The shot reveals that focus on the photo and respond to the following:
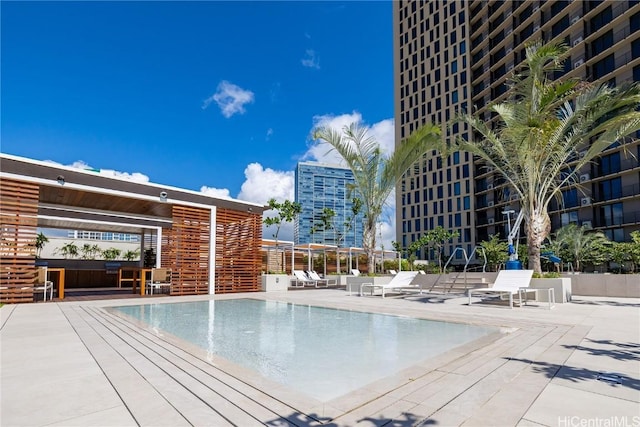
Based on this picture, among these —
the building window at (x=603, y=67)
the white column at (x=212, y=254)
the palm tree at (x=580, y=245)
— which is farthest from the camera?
the building window at (x=603, y=67)

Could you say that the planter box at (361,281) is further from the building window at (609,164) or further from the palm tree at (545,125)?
the building window at (609,164)

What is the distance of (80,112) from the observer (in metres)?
20.9

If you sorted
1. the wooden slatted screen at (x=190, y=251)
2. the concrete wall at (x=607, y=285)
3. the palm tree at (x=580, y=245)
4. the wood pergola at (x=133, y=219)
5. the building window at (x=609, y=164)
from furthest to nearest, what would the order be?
the building window at (x=609, y=164) → the palm tree at (x=580, y=245) → the wooden slatted screen at (x=190, y=251) → the concrete wall at (x=607, y=285) → the wood pergola at (x=133, y=219)

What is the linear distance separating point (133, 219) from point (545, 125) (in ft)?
53.5

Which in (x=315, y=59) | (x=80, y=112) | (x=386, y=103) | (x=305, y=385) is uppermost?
(x=386, y=103)

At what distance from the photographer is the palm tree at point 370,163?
540 inches

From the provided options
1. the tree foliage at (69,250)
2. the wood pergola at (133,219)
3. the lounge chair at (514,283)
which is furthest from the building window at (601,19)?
the tree foliage at (69,250)

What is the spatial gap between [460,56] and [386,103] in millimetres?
11461

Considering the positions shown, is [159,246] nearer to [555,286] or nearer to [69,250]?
[69,250]

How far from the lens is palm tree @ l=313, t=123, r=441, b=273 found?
13.7 meters

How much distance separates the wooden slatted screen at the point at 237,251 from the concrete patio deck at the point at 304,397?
9.27 metres

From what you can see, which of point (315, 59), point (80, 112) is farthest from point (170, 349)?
point (315, 59)

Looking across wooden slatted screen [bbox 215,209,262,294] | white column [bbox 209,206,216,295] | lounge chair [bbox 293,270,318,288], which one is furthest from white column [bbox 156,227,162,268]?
lounge chair [bbox 293,270,318,288]

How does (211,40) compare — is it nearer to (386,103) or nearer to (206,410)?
(206,410)
